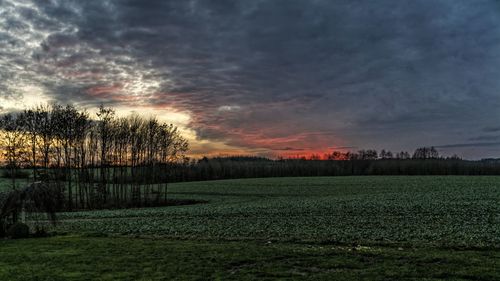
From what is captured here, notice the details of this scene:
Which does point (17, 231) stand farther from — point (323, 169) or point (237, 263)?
point (323, 169)

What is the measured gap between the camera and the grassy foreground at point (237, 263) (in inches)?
516

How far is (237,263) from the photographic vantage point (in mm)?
15016

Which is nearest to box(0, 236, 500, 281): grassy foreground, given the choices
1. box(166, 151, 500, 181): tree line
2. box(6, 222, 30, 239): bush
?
box(6, 222, 30, 239): bush

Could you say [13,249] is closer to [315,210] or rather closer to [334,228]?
[334,228]

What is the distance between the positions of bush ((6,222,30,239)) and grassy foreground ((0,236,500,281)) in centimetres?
305

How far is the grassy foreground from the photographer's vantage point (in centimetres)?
1309

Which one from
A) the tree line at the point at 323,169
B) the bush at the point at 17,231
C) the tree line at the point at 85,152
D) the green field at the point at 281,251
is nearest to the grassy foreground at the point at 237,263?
the green field at the point at 281,251

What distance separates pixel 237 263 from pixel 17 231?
48.9 ft

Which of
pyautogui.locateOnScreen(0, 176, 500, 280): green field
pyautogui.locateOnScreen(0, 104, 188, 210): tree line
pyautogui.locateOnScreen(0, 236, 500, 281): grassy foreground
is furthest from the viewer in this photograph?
pyautogui.locateOnScreen(0, 104, 188, 210): tree line

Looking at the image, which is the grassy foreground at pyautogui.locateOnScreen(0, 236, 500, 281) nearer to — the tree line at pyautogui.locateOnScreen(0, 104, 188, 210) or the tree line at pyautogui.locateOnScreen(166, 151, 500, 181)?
the tree line at pyautogui.locateOnScreen(0, 104, 188, 210)

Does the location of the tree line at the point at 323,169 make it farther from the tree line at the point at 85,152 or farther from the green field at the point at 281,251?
the green field at the point at 281,251

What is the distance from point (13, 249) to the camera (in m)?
18.7

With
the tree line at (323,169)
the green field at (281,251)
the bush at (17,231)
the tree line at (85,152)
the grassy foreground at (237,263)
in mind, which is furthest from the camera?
the tree line at (323,169)

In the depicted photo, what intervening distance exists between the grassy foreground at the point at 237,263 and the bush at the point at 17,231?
3053 mm
